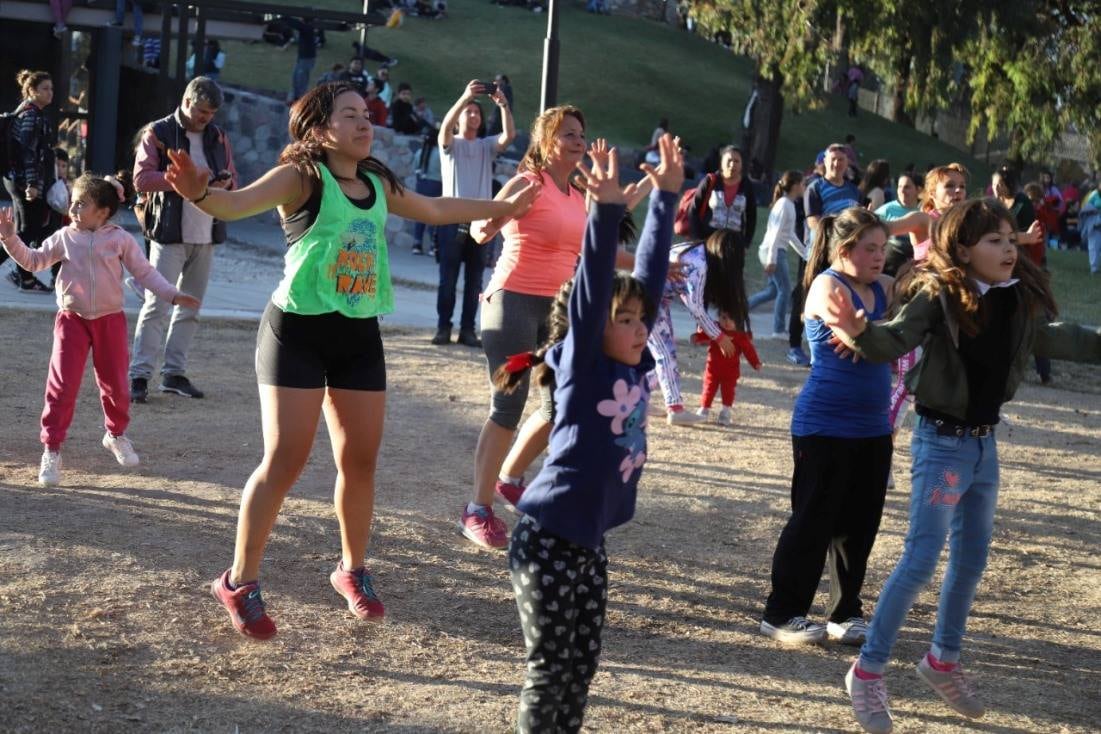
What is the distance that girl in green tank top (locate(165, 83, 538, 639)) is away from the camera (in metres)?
4.73

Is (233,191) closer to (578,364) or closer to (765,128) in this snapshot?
(578,364)

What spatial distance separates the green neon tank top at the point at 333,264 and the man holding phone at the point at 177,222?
3.55 m

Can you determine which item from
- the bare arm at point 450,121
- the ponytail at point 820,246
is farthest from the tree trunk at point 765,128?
the ponytail at point 820,246

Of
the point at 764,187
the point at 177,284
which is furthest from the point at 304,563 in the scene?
the point at 764,187

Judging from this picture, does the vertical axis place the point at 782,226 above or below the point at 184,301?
above

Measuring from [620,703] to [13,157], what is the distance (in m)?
9.05

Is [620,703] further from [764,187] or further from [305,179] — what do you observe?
[764,187]

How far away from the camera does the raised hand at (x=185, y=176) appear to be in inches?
168

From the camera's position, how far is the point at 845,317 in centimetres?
453

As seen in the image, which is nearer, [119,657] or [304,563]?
[119,657]

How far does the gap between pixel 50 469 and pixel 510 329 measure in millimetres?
2350

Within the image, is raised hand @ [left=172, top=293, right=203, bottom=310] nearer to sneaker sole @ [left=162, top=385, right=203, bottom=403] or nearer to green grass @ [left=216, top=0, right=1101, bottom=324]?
sneaker sole @ [left=162, top=385, right=203, bottom=403]

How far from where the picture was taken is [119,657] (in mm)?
4633

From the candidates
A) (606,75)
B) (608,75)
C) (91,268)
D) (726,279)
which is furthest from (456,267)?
(608,75)
